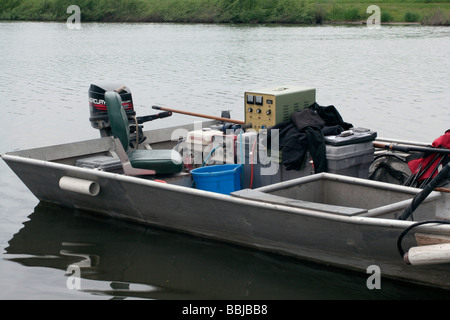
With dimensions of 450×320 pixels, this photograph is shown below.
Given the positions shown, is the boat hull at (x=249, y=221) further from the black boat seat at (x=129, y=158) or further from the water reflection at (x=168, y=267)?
the black boat seat at (x=129, y=158)

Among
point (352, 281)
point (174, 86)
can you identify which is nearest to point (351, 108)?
point (174, 86)

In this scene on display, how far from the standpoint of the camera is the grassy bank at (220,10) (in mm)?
35688

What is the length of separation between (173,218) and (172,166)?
56 centimetres

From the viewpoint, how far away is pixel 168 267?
5.42m

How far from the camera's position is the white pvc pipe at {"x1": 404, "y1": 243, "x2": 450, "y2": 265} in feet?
13.8

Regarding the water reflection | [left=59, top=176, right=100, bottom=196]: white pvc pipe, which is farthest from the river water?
[left=59, top=176, right=100, bottom=196]: white pvc pipe

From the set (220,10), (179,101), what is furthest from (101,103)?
(220,10)

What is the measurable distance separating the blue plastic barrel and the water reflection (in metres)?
0.46

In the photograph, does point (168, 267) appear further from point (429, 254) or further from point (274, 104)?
point (429, 254)

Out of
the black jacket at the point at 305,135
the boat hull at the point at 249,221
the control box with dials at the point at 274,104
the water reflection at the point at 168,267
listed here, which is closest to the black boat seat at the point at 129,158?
the boat hull at the point at 249,221

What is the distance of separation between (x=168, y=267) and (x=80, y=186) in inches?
43.5

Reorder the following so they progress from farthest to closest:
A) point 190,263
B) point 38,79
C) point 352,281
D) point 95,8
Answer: point 95,8 → point 38,79 → point 190,263 → point 352,281
